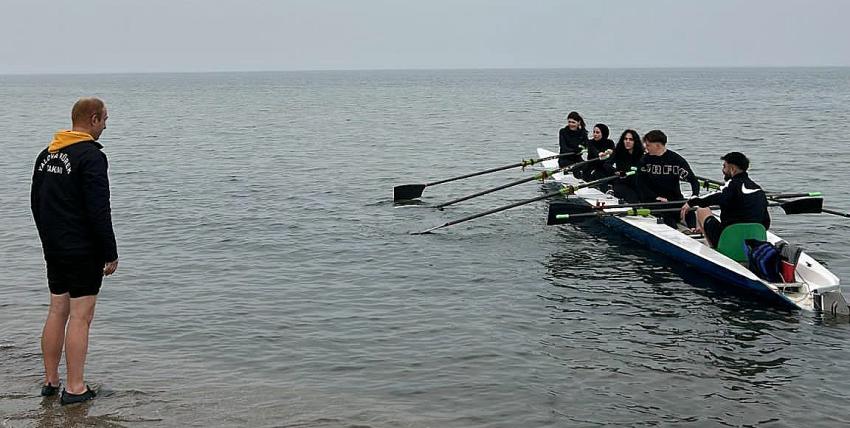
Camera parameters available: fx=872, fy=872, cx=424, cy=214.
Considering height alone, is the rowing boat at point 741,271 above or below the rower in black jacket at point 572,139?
below

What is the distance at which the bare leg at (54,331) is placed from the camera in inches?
282

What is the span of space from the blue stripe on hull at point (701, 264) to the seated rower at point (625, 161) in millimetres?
556

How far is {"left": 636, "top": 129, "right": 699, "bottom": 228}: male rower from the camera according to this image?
14.1 metres

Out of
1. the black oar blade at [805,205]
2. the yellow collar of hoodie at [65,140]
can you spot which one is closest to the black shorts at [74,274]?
the yellow collar of hoodie at [65,140]

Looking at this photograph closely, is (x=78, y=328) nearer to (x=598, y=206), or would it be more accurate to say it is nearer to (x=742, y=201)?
(x=742, y=201)

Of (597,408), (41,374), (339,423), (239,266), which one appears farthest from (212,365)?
(239,266)

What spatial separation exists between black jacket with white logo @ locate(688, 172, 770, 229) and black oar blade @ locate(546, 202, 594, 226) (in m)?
2.92

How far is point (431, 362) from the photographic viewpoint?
9461 mm

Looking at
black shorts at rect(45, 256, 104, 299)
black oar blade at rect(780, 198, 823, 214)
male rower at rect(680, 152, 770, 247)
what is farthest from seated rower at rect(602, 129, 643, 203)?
black shorts at rect(45, 256, 104, 299)

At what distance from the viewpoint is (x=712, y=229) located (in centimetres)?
1270

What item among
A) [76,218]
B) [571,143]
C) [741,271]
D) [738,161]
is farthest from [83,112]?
[571,143]

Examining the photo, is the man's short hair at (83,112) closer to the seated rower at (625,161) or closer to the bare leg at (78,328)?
the bare leg at (78,328)

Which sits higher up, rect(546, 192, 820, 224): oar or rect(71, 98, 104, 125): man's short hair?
rect(71, 98, 104, 125): man's short hair

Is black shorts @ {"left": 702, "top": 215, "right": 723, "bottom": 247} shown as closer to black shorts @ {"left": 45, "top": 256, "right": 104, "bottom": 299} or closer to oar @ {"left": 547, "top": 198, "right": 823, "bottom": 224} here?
oar @ {"left": 547, "top": 198, "right": 823, "bottom": 224}
